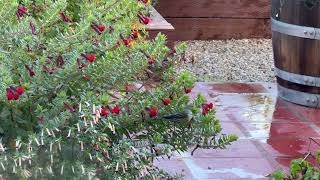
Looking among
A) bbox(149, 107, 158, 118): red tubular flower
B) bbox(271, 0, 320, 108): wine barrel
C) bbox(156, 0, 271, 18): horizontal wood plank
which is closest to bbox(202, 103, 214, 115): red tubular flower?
bbox(149, 107, 158, 118): red tubular flower

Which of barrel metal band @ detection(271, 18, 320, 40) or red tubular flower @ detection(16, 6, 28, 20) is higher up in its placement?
red tubular flower @ detection(16, 6, 28, 20)

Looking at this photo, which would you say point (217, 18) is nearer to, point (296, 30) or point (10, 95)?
point (296, 30)

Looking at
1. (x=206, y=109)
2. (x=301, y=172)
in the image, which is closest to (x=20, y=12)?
(x=206, y=109)

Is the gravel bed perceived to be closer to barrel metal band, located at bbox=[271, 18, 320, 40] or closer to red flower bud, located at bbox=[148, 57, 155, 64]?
barrel metal band, located at bbox=[271, 18, 320, 40]

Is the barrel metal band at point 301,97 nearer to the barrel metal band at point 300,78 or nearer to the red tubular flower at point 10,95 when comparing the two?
the barrel metal band at point 300,78

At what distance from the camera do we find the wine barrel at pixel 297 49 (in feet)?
18.0

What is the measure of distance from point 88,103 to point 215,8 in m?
5.71

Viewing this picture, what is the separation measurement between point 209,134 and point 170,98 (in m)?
0.21

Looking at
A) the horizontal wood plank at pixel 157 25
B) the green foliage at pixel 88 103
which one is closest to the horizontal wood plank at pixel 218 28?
the horizontal wood plank at pixel 157 25

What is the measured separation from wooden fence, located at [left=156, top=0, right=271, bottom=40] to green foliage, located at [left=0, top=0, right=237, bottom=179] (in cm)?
502

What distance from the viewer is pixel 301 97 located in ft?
19.0

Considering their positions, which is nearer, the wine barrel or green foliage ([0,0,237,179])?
green foliage ([0,0,237,179])

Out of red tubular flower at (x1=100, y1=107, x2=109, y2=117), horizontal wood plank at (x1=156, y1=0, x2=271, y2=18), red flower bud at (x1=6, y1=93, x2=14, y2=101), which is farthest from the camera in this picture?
horizontal wood plank at (x1=156, y1=0, x2=271, y2=18)

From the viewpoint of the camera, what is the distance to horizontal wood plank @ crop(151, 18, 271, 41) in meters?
8.20
